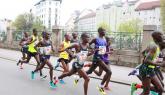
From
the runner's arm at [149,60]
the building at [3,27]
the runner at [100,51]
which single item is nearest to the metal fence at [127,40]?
the runner at [100,51]

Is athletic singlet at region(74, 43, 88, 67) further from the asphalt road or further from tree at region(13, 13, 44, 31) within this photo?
tree at region(13, 13, 44, 31)

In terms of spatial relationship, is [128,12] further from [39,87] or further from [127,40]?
[39,87]

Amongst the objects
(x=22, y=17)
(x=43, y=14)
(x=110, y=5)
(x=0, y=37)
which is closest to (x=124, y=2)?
(x=110, y=5)

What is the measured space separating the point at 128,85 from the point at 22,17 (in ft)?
248

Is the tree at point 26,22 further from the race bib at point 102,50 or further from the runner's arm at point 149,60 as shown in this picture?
the runner's arm at point 149,60

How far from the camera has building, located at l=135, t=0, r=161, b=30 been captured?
101m

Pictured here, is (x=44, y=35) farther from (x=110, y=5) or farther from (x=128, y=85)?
(x=110, y=5)

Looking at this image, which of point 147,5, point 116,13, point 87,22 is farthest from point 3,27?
point 87,22

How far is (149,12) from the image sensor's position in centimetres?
10450

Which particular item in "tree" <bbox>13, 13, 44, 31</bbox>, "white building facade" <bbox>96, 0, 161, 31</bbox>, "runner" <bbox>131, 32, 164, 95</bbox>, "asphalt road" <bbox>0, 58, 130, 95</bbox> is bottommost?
"asphalt road" <bbox>0, 58, 130, 95</bbox>

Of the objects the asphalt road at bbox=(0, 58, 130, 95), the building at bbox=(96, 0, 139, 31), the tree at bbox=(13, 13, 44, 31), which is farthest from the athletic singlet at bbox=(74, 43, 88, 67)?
the building at bbox=(96, 0, 139, 31)

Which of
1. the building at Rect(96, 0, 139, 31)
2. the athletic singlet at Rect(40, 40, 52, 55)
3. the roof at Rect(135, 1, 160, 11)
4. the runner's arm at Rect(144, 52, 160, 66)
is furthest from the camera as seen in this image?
the building at Rect(96, 0, 139, 31)

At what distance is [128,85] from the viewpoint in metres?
11.4

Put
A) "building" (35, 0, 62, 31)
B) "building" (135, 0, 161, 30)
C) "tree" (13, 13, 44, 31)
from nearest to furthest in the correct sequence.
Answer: "tree" (13, 13, 44, 31), "building" (135, 0, 161, 30), "building" (35, 0, 62, 31)
